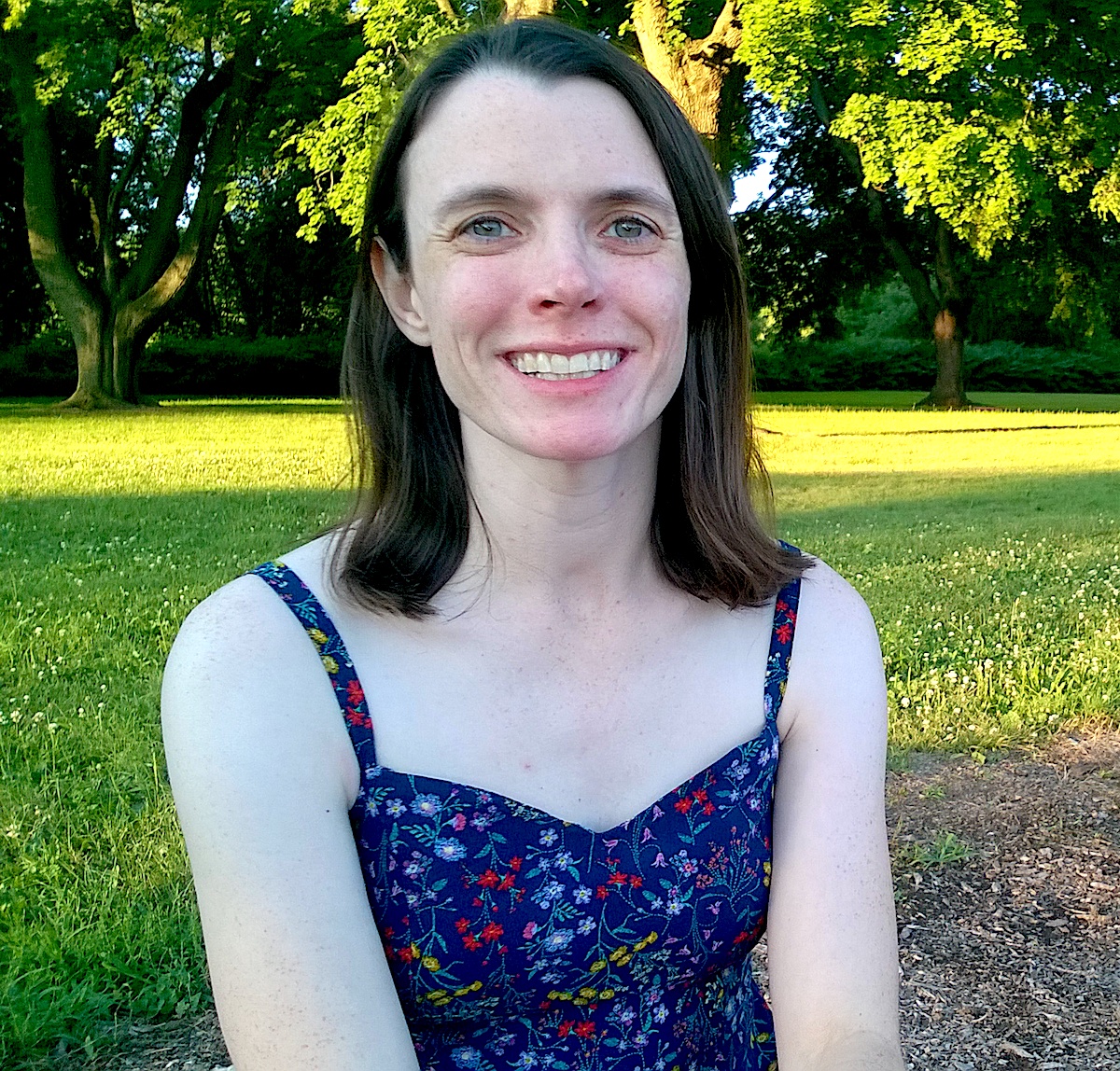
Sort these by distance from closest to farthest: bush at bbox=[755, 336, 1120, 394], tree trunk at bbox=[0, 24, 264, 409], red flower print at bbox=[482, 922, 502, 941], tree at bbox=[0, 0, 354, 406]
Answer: red flower print at bbox=[482, 922, 502, 941] → tree at bbox=[0, 0, 354, 406] → tree trunk at bbox=[0, 24, 264, 409] → bush at bbox=[755, 336, 1120, 394]

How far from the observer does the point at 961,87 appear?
17688mm

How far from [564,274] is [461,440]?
0.47 m

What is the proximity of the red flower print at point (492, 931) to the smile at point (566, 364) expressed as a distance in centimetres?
72

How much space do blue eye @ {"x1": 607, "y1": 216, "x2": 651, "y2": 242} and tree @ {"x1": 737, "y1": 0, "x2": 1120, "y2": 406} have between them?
13576 mm

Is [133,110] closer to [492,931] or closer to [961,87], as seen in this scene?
[961,87]

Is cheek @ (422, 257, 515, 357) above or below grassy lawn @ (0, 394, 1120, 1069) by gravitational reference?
above

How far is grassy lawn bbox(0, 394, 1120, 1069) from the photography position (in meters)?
3.13

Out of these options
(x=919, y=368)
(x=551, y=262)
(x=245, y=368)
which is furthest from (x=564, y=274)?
(x=919, y=368)

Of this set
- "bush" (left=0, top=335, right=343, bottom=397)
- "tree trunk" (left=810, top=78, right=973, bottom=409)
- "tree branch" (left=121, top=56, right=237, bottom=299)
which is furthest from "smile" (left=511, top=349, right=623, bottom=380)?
"bush" (left=0, top=335, right=343, bottom=397)

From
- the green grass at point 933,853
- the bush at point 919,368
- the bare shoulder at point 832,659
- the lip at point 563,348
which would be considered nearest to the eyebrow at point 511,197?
the lip at point 563,348

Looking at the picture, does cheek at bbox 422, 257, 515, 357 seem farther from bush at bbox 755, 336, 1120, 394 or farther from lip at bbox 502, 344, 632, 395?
bush at bbox 755, 336, 1120, 394

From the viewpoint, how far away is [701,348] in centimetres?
205

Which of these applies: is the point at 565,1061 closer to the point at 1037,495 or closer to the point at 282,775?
the point at 282,775

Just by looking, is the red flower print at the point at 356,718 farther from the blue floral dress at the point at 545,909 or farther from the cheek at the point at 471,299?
the cheek at the point at 471,299
